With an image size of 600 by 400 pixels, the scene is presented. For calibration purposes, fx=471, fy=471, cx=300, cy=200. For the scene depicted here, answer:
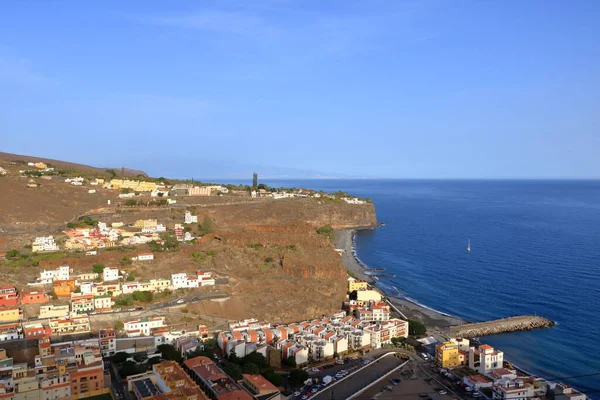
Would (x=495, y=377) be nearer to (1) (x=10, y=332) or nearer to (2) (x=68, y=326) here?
(2) (x=68, y=326)

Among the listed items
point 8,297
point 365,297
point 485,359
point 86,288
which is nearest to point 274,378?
point 485,359

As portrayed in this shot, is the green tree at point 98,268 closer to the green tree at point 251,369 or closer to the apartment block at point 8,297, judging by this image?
the apartment block at point 8,297

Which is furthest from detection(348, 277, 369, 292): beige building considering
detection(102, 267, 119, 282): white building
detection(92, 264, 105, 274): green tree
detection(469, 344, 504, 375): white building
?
detection(92, 264, 105, 274): green tree

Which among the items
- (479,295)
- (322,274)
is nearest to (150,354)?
(322,274)

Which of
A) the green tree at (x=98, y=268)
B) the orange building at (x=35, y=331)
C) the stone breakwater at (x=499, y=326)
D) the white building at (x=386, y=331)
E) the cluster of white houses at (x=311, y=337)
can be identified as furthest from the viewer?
the green tree at (x=98, y=268)

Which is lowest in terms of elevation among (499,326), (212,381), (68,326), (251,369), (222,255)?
(499,326)

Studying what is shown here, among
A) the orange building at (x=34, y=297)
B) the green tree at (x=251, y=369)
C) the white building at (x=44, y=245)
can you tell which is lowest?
the green tree at (x=251, y=369)

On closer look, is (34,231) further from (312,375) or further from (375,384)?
(375,384)

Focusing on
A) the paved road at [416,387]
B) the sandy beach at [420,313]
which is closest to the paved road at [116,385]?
the paved road at [416,387]
